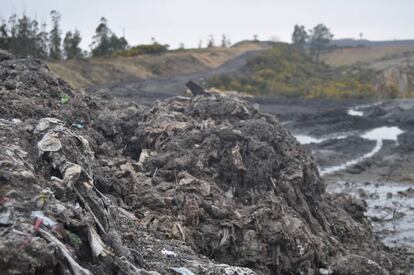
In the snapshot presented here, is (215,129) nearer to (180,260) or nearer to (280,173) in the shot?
(280,173)

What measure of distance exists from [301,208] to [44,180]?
22.7 ft

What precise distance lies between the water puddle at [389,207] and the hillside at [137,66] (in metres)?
24.2

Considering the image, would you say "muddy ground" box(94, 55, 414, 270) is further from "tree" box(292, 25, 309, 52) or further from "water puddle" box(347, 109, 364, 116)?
"tree" box(292, 25, 309, 52)

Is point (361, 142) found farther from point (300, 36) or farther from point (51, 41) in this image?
point (300, 36)

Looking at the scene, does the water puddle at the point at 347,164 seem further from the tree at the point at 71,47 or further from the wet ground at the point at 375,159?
the tree at the point at 71,47

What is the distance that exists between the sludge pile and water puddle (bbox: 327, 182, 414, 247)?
7.70ft

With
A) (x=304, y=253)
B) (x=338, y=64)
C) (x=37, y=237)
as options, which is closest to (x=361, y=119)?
(x=304, y=253)

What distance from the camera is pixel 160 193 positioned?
1055 cm

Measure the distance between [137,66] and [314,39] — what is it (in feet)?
125

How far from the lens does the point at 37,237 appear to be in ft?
Result: 18.1

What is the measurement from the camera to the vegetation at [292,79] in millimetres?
51469

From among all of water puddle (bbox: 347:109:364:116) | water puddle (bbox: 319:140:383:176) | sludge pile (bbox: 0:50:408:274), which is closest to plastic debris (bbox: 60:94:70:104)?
sludge pile (bbox: 0:50:408:274)

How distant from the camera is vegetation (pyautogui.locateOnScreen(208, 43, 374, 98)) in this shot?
2026 inches

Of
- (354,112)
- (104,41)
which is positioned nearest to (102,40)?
(104,41)
